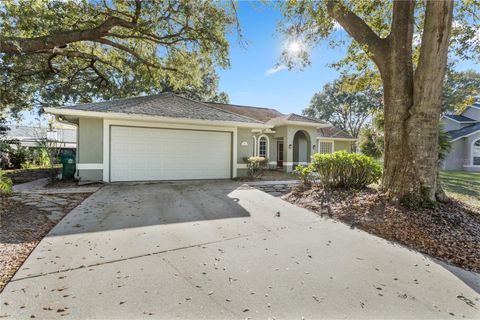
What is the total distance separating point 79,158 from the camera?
9.03 meters

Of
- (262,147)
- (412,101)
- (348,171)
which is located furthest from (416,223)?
(262,147)

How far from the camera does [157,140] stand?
32.6 feet

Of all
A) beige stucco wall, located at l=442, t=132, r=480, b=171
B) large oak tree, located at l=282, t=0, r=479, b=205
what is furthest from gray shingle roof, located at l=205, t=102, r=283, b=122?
beige stucco wall, located at l=442, t=132, r=480, b=171

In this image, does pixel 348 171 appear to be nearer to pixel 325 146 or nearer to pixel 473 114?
pixel 325 146

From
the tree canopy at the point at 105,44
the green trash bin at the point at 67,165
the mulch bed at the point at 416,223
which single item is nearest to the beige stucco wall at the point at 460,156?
the mulch bed at the point at 416,223

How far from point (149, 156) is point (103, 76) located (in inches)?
327

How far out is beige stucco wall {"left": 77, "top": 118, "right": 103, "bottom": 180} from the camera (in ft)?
29.6

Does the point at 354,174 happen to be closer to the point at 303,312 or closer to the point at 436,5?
the point at 436,5

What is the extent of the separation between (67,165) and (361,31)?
11967mm

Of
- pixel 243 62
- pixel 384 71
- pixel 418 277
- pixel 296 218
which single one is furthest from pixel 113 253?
pixel 243 62

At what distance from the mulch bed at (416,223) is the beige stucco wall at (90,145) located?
7.95 meters

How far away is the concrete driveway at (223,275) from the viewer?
2.28 m

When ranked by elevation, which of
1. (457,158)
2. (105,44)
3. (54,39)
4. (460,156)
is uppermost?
(105,44)

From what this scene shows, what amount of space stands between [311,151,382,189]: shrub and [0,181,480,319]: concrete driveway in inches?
106
